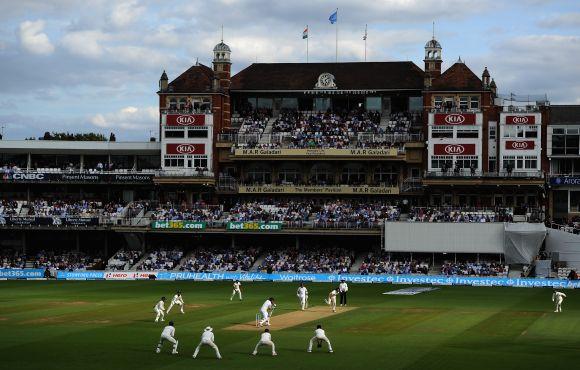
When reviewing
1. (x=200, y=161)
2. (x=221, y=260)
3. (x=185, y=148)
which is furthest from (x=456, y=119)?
(x=185, y=148)

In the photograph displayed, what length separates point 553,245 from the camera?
275ft

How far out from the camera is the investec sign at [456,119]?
9132 cm

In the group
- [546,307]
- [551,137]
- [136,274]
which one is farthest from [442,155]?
[546,307]

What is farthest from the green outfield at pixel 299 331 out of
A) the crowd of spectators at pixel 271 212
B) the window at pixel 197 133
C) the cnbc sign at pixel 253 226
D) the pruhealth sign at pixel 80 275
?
the window at pixel 197 133

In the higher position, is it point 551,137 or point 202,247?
point 551,137

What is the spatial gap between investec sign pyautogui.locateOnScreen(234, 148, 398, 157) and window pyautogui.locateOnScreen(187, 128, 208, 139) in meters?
3.93

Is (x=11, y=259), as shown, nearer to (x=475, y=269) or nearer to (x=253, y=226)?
(x=253, y=226)

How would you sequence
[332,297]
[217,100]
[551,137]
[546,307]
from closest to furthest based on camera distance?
[332,297]
[546,307]
[551,137]
[217,100]

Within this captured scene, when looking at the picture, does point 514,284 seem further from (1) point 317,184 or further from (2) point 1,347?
(2) point 1,347

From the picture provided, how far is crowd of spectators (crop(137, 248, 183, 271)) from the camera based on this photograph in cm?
8750

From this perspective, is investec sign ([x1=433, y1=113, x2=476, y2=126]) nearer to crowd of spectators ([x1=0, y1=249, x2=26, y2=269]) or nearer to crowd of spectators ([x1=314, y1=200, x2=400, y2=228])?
crowd of spectators ([x1=314, y1=200, x2=400, y2=228])

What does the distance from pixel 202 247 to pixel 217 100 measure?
14.5 m

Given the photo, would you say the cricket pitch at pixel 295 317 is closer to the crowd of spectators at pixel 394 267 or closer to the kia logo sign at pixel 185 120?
the crowd of spectators at pixel 394 267

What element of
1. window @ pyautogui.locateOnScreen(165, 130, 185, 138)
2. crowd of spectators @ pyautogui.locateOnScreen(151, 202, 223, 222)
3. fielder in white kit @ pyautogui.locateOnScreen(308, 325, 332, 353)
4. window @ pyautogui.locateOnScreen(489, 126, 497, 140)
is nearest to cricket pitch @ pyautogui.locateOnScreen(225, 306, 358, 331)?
fielder in white kit @ pyautogui.locateOnScreen(308, 325, 332, 353)
